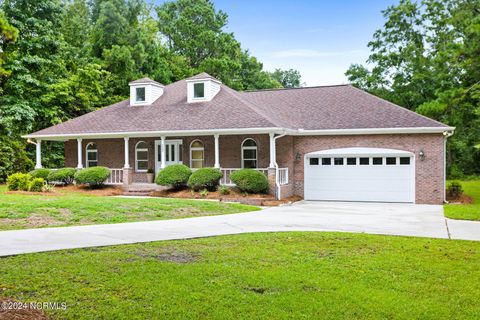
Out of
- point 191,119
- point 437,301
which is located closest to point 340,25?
point 191,119

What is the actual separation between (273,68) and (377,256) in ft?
199

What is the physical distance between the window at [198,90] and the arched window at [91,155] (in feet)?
20.2

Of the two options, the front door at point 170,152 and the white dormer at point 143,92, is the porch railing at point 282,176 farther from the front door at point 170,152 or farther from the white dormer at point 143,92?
the white dormer at point 143,92

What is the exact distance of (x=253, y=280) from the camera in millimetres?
6504

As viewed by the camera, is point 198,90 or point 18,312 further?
point 198,90

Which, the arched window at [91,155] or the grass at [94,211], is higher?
the arched window at [91,155]

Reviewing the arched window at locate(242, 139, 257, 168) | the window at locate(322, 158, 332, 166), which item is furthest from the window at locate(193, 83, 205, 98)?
the window at locate(322, 158, 332, 166)

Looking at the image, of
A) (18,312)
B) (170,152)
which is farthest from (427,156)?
(18,312)

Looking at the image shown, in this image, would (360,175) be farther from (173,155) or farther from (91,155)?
(91,155)

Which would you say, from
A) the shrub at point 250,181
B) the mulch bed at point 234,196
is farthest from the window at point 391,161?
the shrub at point 250,181

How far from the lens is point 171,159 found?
76.9 feet

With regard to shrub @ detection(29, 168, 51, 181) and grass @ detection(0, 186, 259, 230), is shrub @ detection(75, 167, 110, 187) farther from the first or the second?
grass @ detection(0, 186, 259, 230)

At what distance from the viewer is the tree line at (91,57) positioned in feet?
87.8

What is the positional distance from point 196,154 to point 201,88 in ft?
11.8
